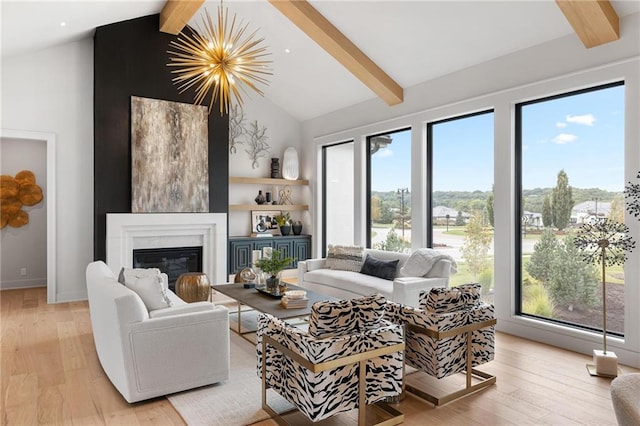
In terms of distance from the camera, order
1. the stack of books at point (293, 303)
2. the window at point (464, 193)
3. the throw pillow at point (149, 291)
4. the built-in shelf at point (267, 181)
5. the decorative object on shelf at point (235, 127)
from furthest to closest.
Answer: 1. the decorative object on shelf at point (235, 127)
2. the built-in shelf at point (267, 181)
3. the window at point (464, 193)
4. the stack of books at point (293, 303)
5. the throw pillow at point (149, 291)

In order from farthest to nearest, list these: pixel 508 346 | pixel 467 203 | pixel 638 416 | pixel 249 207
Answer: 1. pixel 249 207
2. pixel 467 203
3. pixel 508 346
4. pixel 638 416

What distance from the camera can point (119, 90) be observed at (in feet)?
19.9

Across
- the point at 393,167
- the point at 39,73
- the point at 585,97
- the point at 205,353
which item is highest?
the point at 39,73

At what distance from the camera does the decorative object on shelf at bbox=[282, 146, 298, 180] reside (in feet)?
26.6

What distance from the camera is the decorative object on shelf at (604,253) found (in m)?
3.49

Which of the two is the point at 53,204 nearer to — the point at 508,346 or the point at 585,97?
the point at 508,346

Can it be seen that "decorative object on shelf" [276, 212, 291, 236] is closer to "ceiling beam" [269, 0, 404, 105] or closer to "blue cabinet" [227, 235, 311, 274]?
"blue cabinet" [227, 235, 311, 274]

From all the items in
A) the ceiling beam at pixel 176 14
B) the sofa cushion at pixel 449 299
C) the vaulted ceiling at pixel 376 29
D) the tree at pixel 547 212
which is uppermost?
the ceiling beam at pixel 176 14

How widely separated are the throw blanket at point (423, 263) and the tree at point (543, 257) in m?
0.88

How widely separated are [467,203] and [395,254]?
1.15 meters

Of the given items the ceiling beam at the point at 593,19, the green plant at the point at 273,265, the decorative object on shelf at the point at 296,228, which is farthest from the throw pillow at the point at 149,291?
the decorative object on shelf at the point at 296,228

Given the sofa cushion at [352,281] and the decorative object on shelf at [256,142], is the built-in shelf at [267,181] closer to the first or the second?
the decorative object on shelf at [256,142]

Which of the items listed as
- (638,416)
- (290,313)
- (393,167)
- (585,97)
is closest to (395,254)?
(393,167)

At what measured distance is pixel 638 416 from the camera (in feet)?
4.03
